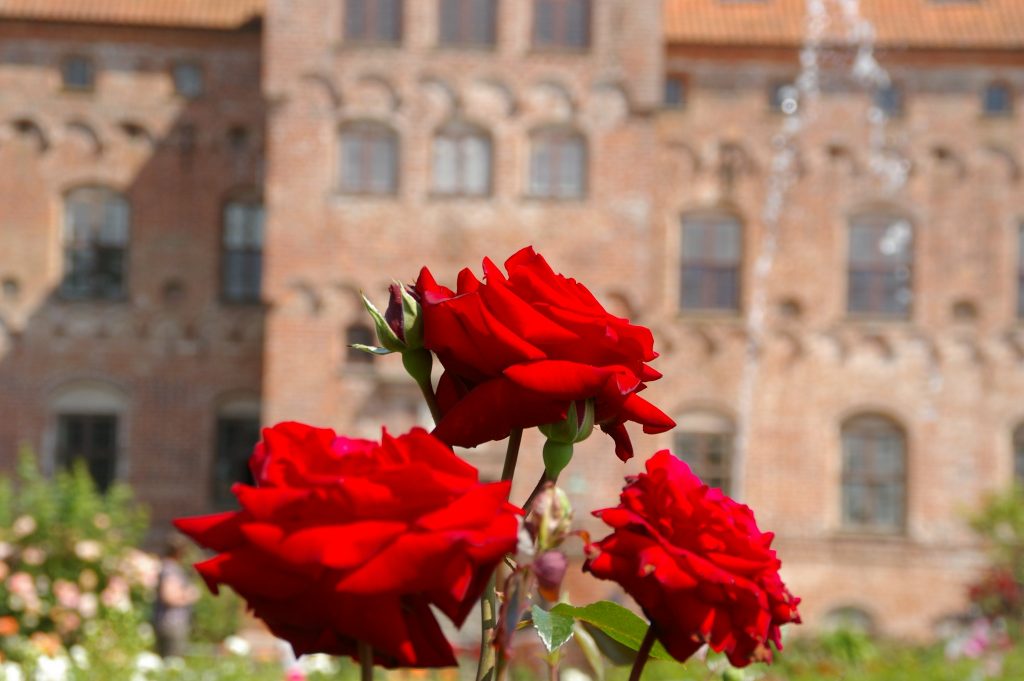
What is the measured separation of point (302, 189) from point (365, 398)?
2686 millimetres

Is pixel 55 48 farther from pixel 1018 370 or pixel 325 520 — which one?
pixel 325 520

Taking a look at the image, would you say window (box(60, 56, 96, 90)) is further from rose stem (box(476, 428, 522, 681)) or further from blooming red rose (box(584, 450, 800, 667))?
blooming red rose (box(584, 450, 800, 667))

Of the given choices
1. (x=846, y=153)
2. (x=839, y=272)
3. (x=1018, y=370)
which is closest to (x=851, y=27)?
(x=846, y=153)

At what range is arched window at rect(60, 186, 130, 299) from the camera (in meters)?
19.7

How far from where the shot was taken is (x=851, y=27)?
19578 millimetres

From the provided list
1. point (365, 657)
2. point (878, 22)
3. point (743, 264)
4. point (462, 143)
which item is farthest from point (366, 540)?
point (878, 22)

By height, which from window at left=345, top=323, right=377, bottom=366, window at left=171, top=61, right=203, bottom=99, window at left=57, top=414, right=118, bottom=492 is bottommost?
window at left=57, top=414, right=118, bottom=492

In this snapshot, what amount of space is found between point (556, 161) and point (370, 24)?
2.84 meters

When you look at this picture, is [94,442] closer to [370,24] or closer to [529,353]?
[370,24]

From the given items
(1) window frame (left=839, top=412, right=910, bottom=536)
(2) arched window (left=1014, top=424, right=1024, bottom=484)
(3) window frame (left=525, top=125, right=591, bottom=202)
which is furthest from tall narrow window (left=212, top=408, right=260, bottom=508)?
(2) arched window (left=1014, top=424, right=1024, bottom=484)

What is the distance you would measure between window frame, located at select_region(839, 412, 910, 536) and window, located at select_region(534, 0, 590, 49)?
6.36m

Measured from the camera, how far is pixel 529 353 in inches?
60.8

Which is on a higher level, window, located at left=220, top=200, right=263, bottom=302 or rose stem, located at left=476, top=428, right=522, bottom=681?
window, located at left=220, top=200, right=263, bottom=302

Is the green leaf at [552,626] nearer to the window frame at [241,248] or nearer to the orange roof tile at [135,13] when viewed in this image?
the window frame at [241,248]
